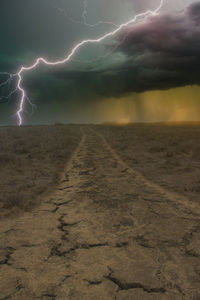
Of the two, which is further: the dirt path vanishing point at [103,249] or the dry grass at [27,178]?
the dry grass at [27,178]

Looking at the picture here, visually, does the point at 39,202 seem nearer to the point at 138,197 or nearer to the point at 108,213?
the point at 108,213

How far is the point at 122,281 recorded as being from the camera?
2611 mm

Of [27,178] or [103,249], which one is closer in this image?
[103,249]

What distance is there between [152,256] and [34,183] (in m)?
4.33

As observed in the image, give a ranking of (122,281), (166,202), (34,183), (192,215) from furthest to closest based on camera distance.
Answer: (34,183)
(166,202)
(192,215)
(122,281)

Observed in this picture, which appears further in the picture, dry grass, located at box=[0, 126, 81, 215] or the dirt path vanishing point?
dry grass, located at box=[0, 126, 81, 215]

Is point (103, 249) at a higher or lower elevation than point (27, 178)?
lower

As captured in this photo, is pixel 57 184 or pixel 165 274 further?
pixel 57 184

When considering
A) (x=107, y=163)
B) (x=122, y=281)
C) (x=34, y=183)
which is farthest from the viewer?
(x=107, y=163)

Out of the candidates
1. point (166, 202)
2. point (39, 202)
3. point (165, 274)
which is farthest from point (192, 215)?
point (39, 202)

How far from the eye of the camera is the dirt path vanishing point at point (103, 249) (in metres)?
2.50

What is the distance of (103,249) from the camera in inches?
129

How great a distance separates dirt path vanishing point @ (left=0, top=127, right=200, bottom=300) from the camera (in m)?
2.50

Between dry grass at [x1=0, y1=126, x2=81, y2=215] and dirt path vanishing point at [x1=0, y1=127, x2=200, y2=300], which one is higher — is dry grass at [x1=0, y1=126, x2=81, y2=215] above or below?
above
